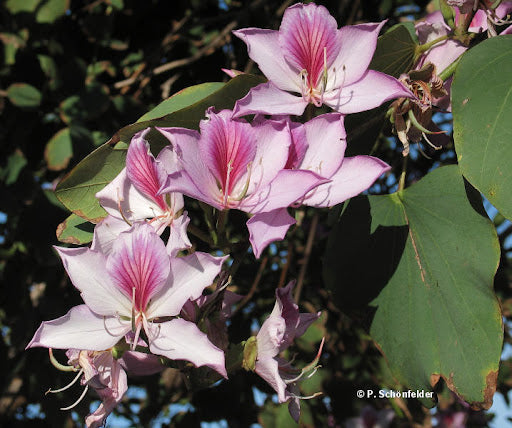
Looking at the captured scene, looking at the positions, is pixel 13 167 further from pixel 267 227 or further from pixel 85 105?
pixel 267 227

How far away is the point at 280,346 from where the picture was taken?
2.72 ft

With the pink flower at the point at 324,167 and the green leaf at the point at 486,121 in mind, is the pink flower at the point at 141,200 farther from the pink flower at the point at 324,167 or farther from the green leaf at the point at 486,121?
the green leaf at the point at 486,121

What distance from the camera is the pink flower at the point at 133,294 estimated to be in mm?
751

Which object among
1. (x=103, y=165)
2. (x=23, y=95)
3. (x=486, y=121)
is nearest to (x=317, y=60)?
(x=486, y=121)

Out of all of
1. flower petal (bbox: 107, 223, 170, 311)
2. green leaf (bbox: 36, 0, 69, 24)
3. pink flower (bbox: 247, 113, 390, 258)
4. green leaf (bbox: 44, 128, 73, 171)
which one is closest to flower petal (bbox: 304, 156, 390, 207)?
pink flower (bbox: 247, 113, 390, 258)

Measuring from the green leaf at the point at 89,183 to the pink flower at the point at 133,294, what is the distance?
13 cm

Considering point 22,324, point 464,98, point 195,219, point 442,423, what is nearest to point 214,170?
point 464,98

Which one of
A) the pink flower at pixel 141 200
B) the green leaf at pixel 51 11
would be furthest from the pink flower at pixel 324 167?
the green leaf at pixel 51 11

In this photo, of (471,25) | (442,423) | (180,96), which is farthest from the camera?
(442,423)

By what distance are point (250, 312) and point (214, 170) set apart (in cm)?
143

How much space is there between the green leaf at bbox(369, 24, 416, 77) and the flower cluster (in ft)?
0.35

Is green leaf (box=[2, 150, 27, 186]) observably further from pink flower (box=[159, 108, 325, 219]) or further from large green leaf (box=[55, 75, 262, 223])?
pink flower (box=[159, 108, 325, 219])

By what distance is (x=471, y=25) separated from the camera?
1.05 m

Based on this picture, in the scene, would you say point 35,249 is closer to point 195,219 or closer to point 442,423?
point 195,219
